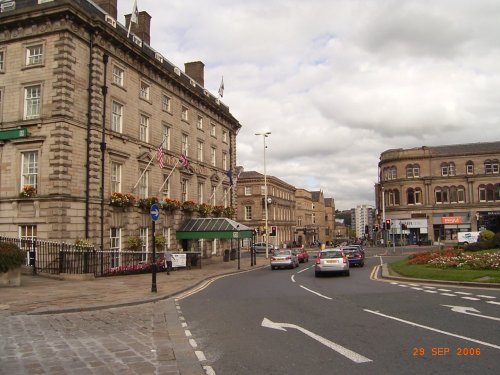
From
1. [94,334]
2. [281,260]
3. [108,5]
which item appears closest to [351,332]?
[94,334]

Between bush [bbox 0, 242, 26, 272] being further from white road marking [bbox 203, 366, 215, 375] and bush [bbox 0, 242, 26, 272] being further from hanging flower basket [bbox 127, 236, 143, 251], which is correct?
white road marking [bbox 203, 366, 215, 375]

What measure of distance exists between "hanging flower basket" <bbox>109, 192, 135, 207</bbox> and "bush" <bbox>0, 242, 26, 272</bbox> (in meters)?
9.88

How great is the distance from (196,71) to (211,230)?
66.5 ft

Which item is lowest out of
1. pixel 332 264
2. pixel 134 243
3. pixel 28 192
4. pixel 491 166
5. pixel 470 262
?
pixel 332 264

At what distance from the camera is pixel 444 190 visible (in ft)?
254

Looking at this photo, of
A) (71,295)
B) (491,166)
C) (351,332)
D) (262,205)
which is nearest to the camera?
(351,332)

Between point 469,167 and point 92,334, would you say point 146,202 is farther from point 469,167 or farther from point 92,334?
point 469,167

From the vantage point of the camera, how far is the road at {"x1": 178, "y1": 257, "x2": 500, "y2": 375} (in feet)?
22.5

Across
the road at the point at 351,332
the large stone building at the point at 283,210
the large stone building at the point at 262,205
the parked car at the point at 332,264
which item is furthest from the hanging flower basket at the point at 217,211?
the road at the point at 351,332

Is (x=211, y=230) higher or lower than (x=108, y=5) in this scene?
lower

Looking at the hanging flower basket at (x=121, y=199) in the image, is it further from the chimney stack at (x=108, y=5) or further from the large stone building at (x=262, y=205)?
the large stone building at (x=262, y=205)

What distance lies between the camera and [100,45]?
92.3ft

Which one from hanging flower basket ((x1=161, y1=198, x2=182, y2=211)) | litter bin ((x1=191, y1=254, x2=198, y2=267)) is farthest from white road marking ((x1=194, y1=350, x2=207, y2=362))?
litter bin ((x1=191, y1=254, x2=198, y2=267))

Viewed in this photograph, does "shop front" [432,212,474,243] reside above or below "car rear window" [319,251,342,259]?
above
